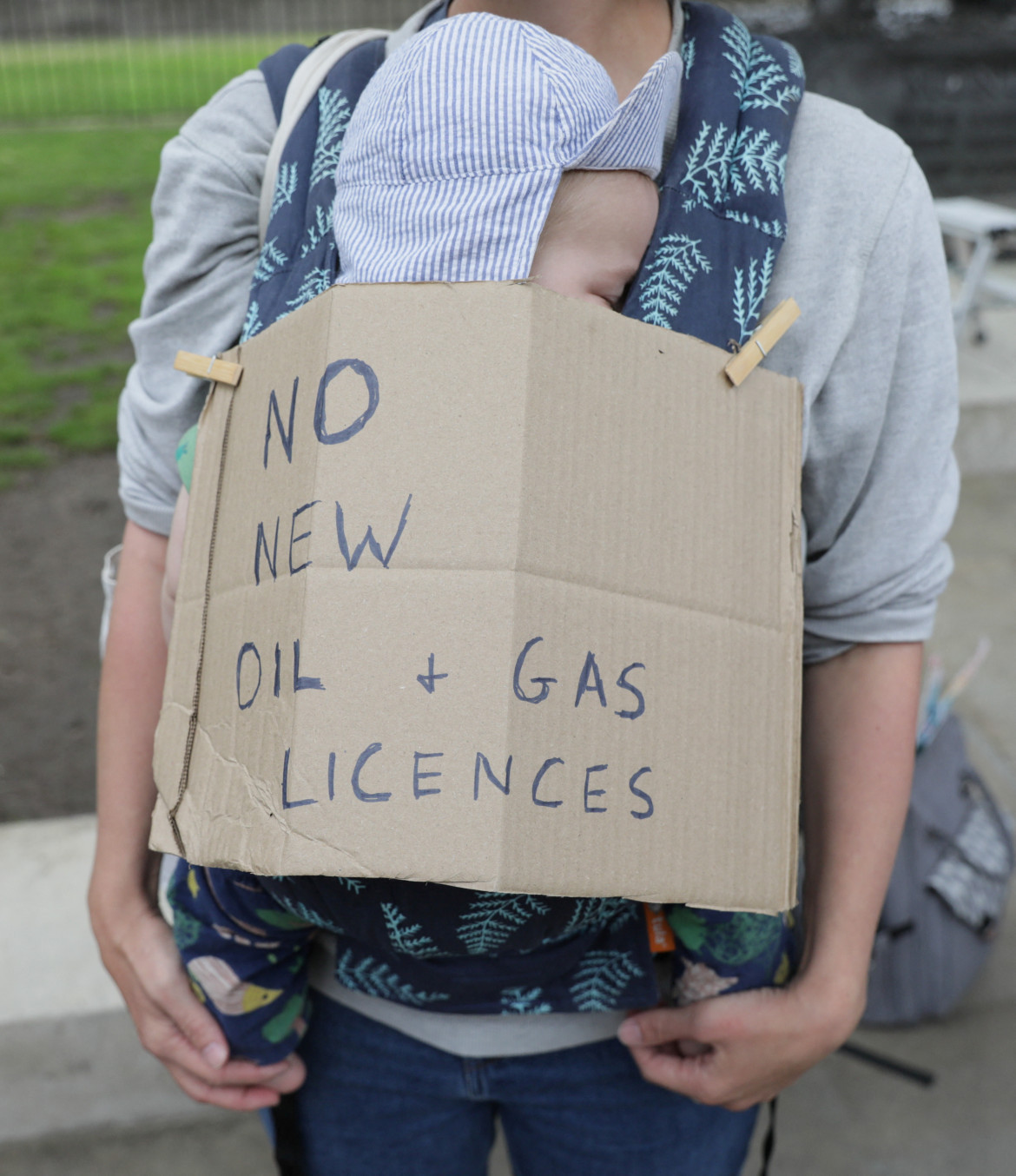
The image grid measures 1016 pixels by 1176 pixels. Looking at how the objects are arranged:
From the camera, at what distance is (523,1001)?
1.09 meters

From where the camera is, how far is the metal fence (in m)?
12.2

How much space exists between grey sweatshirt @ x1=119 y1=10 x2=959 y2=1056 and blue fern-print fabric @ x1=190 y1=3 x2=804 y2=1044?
54 millimetres

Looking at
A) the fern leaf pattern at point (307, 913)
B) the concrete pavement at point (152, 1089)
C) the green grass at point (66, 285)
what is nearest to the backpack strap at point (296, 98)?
the fern leaf pattern at point (307, 913)

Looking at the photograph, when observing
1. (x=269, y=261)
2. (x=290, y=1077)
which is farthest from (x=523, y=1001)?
(x=269, y=261)

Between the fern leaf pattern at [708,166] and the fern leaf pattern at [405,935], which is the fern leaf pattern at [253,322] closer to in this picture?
the fern leaf pattern at [708,166]

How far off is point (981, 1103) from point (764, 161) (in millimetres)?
2117

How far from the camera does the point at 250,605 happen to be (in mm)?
800

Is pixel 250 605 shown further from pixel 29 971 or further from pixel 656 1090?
pixel 29 971

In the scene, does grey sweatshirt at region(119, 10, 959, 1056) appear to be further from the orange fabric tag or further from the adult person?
the orange fabric tag

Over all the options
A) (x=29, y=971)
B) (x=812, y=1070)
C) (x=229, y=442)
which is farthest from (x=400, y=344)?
(x=812, y=1070)

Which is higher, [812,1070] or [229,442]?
[229,442]

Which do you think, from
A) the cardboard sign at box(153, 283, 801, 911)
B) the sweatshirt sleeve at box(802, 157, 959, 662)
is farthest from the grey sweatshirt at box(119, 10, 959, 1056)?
the cardboard sign at box(153, 283, 801, 911)

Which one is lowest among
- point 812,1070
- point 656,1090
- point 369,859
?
point 812,1070

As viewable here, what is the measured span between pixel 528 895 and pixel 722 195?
2.03ft
